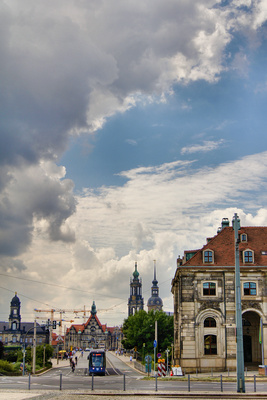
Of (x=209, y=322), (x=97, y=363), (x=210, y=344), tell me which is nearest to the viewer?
(x=210, y=344)

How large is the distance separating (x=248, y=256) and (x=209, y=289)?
6045 mm

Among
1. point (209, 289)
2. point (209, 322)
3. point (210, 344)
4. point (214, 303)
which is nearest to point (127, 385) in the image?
point (210, 344)

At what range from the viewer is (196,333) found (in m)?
53.3

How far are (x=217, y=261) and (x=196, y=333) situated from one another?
Answer: 8611 mm

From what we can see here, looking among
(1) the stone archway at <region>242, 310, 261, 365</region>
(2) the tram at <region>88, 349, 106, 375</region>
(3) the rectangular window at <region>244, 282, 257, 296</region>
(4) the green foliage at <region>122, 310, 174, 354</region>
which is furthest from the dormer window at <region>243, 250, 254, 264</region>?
(4) the green foliage at <region>122, 310, 174, 354</region>

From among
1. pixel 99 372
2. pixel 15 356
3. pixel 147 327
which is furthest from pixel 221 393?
pixel 15 356

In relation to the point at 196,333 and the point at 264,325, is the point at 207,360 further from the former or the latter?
the point at 264,325

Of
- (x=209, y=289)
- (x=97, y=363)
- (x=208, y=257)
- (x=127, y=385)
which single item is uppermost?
(x=208, y=257)

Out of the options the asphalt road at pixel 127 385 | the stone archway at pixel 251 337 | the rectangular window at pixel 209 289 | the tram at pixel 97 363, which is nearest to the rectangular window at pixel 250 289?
the stone archway at pixel 251 337

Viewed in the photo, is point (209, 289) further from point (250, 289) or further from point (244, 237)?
point (244, 237)

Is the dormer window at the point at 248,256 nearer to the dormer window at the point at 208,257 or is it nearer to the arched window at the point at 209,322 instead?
the dormer window at the point at 208,257

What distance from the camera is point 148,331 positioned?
8550 centimetres

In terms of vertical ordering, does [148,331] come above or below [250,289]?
below

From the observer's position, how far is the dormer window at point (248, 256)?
180 feet
